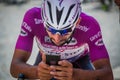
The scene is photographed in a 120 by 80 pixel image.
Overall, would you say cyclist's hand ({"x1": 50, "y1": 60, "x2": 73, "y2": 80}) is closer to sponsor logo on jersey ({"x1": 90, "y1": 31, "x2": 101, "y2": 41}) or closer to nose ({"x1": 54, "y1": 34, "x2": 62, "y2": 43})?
nose ({"x1": 54, "y1": 34, "x2": 62, "y2": 43})

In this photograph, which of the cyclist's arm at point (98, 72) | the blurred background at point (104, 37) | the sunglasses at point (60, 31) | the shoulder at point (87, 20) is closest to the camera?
the sunglasses at point (60, 31)

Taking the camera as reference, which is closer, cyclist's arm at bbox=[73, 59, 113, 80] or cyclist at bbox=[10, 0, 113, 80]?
cyclist at bbox=[10, 0, 113, 80]

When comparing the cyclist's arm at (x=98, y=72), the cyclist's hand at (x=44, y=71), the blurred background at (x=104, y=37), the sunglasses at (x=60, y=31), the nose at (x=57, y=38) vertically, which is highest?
the sunglasses at (x=60, y=31)

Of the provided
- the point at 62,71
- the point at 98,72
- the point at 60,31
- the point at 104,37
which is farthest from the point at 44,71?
the point at 104,37

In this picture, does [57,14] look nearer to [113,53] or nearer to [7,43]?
[113,53]

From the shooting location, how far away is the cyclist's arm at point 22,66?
2745 mm

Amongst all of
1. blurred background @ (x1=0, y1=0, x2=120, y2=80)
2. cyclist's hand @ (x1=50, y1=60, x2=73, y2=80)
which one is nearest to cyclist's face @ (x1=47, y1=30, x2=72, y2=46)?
cyclist's hand @ (x1=50, y1=60, x2=73, y2=80)

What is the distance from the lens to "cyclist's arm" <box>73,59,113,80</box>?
2631mm

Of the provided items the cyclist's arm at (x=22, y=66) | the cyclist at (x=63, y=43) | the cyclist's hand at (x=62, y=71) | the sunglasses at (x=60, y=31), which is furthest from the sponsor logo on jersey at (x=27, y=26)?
the cyclist's hand at (x=62, y=71)

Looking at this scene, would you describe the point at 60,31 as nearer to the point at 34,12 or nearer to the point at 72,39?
the point at 72,39

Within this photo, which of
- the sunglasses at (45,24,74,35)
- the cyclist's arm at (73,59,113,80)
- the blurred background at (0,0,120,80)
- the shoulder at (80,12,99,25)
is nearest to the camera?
the sunglasses at (45,24,74,35)

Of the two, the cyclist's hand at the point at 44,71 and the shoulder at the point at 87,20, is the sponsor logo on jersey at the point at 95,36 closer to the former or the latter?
the shoulder at the point at 87,20

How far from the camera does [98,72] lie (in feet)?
8.87

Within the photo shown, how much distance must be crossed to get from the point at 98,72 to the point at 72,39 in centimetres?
25
